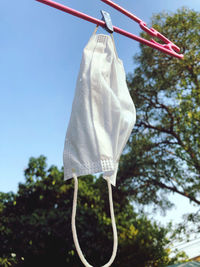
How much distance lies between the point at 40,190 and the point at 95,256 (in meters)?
1.99

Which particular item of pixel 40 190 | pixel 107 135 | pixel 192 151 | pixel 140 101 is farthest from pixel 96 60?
pixel 40 190

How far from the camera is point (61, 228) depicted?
677 cm

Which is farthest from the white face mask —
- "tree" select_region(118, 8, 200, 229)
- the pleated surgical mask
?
"tree" select_region(118, 8, 200, 229)

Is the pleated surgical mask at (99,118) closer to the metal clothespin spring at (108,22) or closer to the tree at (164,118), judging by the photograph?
the metal clothespin spring at (108,22)

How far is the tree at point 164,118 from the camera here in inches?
259

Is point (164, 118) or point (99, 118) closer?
point (99, 118)

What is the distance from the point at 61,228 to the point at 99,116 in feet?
19.6

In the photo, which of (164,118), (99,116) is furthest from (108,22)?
(164,118)

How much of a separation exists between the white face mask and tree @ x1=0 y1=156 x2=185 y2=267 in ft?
19.3

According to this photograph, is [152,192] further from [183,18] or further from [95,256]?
[183,18]

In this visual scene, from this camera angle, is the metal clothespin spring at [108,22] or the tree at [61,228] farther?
the tree at [61,228]

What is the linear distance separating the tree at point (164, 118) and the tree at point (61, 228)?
736 millimetres

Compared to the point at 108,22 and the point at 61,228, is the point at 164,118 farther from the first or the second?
the point at 108,22

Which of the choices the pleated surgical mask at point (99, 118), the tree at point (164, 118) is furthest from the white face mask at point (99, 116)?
the tree at point (164, 118)
